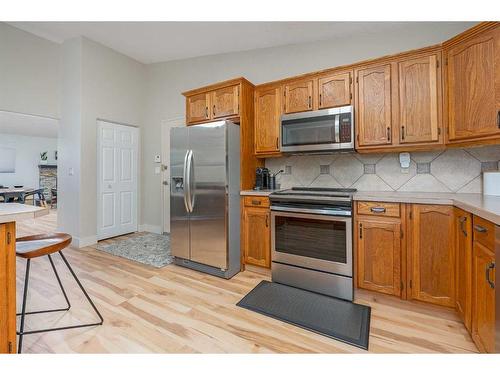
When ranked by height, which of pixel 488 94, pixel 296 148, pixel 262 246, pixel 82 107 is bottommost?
pixel 262 246

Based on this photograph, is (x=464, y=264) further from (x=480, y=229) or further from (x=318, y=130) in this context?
(x=318, y=130)

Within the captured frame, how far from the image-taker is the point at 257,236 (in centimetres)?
268

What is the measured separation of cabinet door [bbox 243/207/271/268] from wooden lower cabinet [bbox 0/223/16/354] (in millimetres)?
1905

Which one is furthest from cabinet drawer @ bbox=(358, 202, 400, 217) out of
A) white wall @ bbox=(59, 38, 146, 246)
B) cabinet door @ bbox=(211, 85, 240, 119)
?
white wall @ bbox=(59, 38, 146, 246)

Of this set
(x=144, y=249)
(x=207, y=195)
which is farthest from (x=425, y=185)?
(x=144, y=249)

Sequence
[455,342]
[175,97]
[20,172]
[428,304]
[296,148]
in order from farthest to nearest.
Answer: [20,172], [175,97], [296,148], [428,304], [455,342]

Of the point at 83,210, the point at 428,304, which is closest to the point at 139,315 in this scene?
the point at 428,304

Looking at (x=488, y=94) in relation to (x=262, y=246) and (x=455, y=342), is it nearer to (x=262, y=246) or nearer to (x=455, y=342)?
(x=455, y=342)

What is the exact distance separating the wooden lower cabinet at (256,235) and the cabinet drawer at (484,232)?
1.59 metres

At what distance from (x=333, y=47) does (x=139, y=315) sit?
343cm

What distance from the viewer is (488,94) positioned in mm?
1784

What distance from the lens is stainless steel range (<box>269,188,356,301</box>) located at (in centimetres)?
212

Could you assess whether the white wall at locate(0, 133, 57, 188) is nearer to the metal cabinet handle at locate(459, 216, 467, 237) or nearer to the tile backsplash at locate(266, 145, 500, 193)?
the tile backsplash at locate(266, 145, 500, 193)

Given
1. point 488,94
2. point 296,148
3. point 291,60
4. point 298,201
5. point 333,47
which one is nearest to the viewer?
point 488,94
